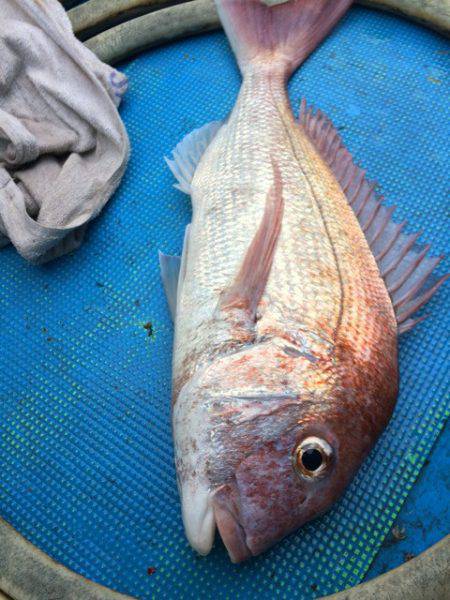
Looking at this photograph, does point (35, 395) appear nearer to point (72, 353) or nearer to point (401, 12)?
point (72, 353)

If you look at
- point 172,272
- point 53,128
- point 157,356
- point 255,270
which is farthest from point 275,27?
point 157,356

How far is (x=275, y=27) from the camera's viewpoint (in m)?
2.05

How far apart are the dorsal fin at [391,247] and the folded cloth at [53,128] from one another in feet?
2.72

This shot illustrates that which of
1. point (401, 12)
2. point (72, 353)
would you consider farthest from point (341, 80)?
point (72, 353)

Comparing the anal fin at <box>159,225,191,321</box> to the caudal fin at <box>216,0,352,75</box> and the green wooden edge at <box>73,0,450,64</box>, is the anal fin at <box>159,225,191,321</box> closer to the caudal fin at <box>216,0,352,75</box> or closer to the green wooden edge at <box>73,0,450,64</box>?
the caudal fin at <box>216,0,352,75</box>

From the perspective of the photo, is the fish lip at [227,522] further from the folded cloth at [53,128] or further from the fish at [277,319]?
the folded cloth at [53,128]

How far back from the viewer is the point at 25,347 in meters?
1.77

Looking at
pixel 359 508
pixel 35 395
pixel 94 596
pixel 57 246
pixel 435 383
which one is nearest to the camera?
pixel 94 596

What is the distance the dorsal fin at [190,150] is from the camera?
74.0 inches

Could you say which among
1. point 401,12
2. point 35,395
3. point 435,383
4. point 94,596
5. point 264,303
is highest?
point 401,12

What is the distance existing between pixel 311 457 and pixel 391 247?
68cm

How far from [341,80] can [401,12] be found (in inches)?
16.4

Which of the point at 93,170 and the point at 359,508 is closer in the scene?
the point at 359,508

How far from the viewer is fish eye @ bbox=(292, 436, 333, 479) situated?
3.53ft
